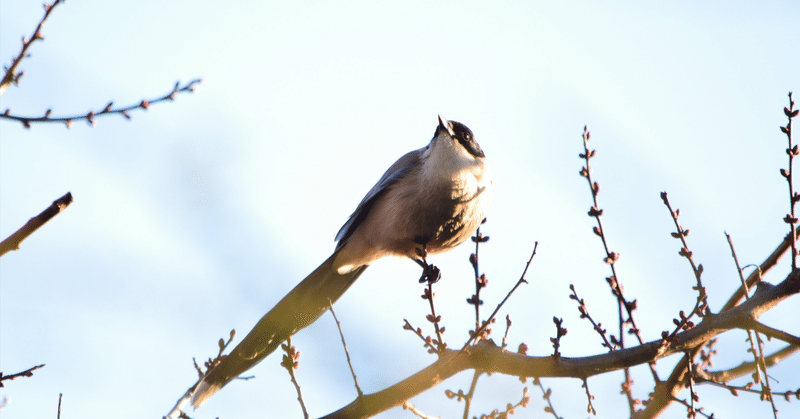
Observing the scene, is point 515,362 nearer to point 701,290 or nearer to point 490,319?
point 490,319

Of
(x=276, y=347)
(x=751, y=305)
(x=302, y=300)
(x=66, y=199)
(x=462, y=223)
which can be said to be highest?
(x=462, y=223)

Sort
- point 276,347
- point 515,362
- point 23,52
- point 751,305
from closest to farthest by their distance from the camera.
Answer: point 23,52 → point 751,305 → point 515,362 → point 276,347

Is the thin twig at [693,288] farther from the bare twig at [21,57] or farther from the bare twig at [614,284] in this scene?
the bare twig at [21,57]

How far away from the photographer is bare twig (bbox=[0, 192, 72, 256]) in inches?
68.8

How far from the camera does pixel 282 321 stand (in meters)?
4.61

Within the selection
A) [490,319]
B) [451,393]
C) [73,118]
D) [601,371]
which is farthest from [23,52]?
[601,371]

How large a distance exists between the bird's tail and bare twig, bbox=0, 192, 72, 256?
7.22 ft

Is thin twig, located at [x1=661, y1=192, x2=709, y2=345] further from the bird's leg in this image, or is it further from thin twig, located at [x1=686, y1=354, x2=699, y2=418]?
the bird's leg

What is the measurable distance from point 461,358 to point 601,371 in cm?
72

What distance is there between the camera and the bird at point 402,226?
4527 mm

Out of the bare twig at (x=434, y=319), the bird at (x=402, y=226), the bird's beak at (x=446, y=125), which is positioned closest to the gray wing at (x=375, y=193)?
the bird at (x=402, y=226)

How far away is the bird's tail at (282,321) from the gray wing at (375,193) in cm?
23

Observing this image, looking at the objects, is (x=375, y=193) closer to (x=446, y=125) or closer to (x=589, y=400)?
(x=446, y=125)

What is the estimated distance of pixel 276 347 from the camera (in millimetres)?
4477
